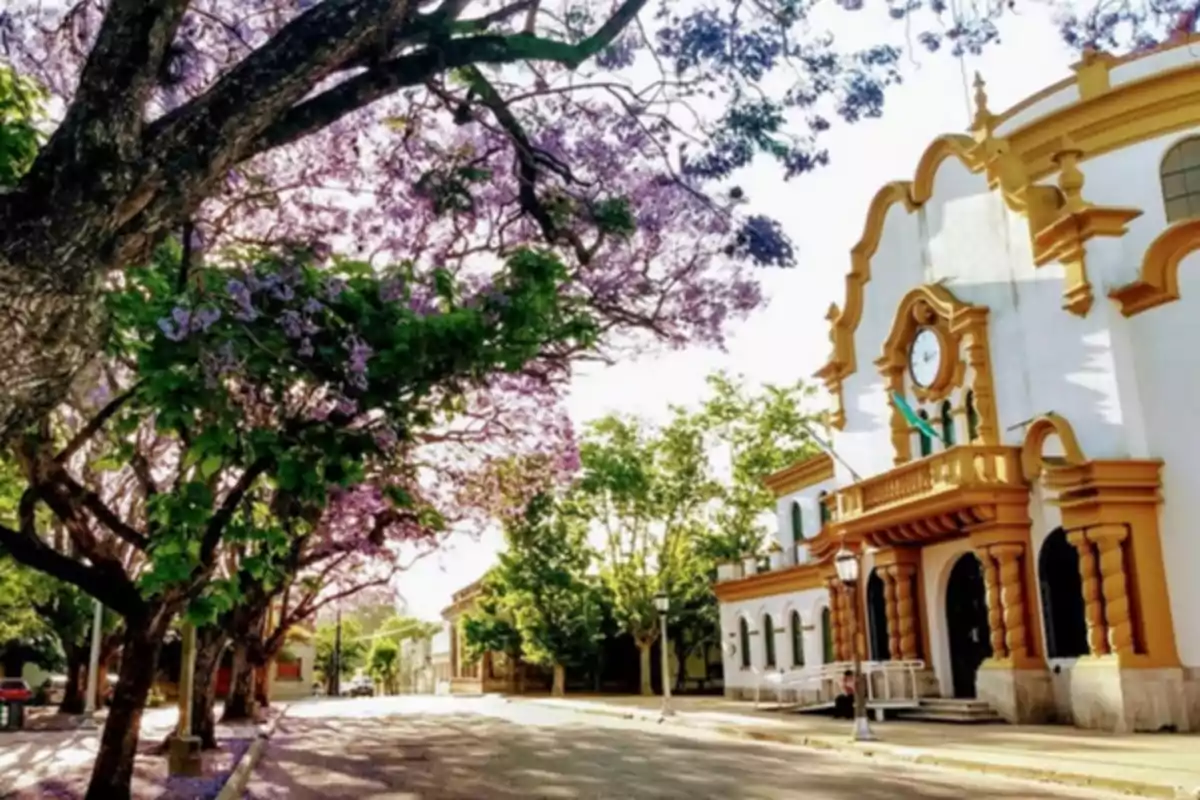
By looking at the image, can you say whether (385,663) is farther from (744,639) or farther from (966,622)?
(966,622)

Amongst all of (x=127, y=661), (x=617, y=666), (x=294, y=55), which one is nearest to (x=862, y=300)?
(x=127, y=661)

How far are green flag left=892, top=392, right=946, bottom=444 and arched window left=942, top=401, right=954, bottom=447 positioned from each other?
155 mm

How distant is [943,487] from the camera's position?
69.6 ft

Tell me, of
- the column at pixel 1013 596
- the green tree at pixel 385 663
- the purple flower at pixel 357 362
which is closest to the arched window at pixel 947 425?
the column at pixel 1013 596

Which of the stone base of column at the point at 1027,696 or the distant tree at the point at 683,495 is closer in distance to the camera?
the stone base of column at the point at 1027,696

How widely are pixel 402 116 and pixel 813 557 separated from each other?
2238 centimetres

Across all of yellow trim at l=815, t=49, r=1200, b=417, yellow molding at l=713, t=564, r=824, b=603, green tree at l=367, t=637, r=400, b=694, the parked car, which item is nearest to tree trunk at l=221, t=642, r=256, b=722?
the parked car

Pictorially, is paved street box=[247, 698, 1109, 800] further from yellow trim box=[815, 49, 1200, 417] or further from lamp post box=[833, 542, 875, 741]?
yellow trim box=[815, 49, 1200, 417]

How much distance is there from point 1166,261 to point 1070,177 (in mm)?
2455

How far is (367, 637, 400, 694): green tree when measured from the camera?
299 ft

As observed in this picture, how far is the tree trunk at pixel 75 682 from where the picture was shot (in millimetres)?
29016

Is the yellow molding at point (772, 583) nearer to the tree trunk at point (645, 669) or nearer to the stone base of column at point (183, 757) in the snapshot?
the tree trunk at point (645, 669)

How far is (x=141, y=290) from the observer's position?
26.1 ft

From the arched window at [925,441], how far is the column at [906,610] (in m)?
2.54
